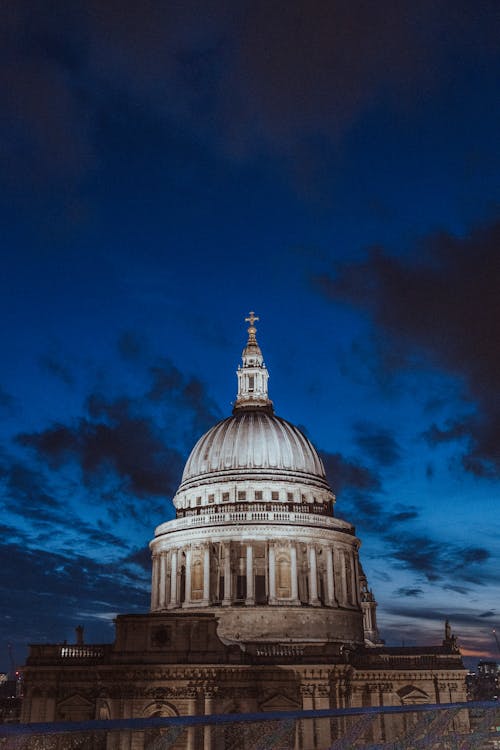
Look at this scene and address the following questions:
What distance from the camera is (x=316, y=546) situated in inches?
2835

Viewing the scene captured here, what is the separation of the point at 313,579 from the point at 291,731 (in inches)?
2416

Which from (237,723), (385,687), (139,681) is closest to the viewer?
(237,723)

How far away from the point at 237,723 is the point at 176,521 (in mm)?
66459

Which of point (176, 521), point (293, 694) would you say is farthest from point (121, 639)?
point (176, 521)

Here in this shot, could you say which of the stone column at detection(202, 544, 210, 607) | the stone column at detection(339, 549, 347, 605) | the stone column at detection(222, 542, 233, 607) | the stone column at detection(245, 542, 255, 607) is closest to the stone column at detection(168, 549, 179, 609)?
the stone column at detection(202, 544, 210, 607)

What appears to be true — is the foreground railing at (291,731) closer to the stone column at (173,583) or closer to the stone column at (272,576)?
the stone column at (272,576)

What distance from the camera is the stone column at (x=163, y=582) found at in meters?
74.4

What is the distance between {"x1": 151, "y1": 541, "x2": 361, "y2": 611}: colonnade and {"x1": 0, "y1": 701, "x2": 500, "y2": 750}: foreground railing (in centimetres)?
5697

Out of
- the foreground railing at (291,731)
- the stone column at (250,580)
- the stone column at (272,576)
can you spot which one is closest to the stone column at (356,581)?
the stone column at (272,576)

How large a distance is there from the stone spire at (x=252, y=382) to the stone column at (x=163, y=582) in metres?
21.2

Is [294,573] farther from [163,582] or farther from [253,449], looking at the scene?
[253,449]

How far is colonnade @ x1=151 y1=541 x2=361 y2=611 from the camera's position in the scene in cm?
6862

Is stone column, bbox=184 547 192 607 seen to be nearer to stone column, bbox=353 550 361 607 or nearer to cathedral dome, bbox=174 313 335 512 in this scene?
cathedral dome, bbox=174 313 335 512

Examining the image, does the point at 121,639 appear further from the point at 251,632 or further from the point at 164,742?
the point at 164,742
